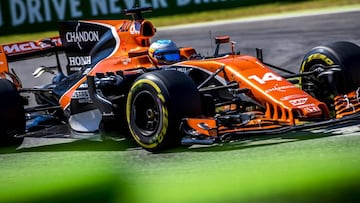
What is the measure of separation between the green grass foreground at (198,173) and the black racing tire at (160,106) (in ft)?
0.57

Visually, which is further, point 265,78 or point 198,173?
point 265,78

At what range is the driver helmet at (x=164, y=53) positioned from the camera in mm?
9383

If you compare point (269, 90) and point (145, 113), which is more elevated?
point (269, 90)

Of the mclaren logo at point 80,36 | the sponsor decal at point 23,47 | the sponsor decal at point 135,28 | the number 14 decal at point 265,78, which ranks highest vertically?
the sponsor decal at point 135,28

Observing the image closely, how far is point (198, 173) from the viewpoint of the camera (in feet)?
22.0

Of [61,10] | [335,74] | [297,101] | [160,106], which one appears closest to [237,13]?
[61,10]

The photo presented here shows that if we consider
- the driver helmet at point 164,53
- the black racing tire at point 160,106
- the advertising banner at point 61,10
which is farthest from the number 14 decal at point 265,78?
the advertising banner at point 61,10

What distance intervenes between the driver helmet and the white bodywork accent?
2.93 ft

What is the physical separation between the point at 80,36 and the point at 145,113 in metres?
2.29

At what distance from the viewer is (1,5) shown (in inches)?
903

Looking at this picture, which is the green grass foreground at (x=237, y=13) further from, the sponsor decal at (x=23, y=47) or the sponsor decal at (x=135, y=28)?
the sponsor decal at (x=135, y=28)

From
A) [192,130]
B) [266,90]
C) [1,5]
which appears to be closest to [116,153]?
[192,130]

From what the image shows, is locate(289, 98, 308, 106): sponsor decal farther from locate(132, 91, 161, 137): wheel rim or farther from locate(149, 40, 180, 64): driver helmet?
locate(149, 40, 180, 64): driver helmet

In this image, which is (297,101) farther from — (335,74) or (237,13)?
(237,13)
